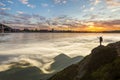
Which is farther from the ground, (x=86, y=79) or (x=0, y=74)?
(x=86, y=79)

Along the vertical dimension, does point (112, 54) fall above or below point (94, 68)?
above

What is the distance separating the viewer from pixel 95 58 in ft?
31.3

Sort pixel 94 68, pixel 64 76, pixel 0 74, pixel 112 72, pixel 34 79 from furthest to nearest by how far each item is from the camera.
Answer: pixel 0 74 < pixel 34 79 < pixel 64 76 < pixel 94 68 < pixel 112 72

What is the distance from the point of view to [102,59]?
942cm

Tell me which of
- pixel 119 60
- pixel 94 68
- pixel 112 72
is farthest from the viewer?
pixel 94 68

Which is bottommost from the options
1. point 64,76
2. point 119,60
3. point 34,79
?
point 34,79

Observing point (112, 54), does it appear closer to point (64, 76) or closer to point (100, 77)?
point (100, 77)

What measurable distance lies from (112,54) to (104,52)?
1.33 ft

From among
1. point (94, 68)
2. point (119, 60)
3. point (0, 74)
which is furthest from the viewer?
point (0, 74)

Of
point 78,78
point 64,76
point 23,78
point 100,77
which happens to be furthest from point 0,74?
point 100,77

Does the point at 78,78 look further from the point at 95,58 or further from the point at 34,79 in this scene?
the point at 34,79

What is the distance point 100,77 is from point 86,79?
92 centimetres

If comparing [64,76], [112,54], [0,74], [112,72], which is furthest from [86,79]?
[0,74]

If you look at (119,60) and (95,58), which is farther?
(95,58)
